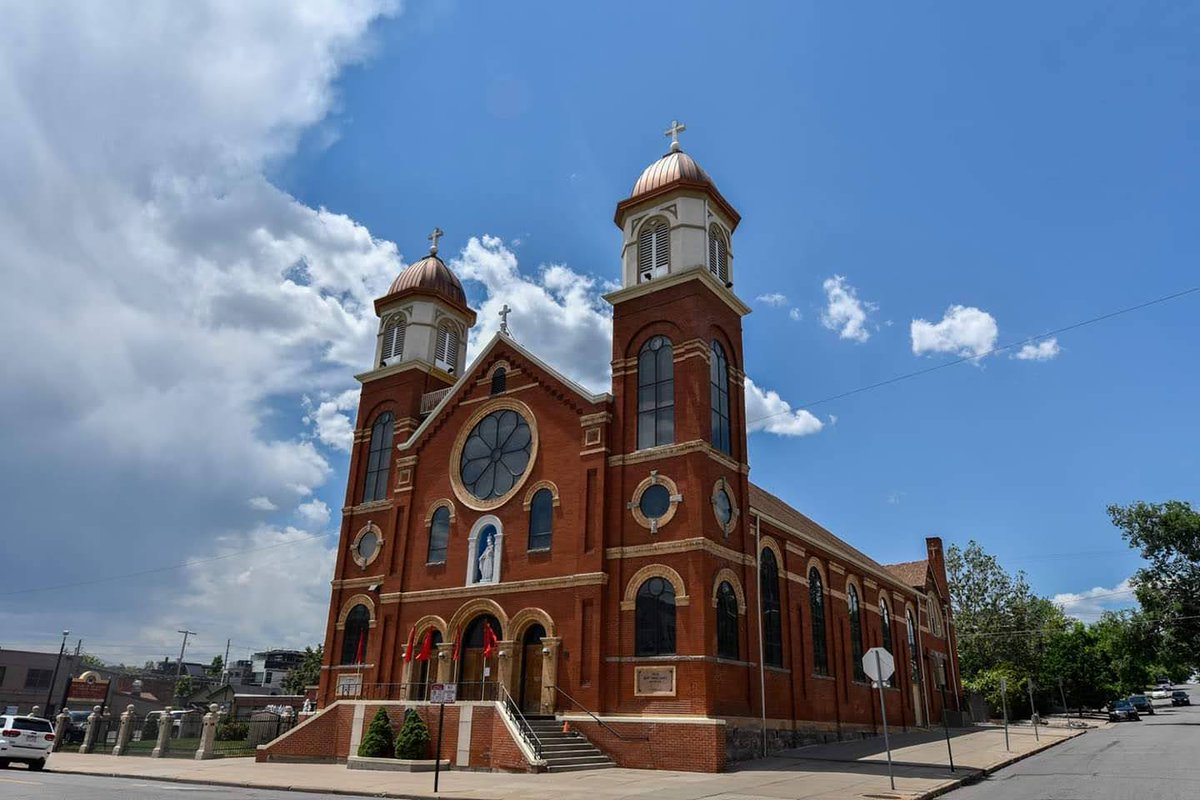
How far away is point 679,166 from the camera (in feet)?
97.4

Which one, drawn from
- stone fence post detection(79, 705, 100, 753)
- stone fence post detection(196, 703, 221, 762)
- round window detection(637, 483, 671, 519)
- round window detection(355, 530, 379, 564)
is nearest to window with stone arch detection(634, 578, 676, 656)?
→ round window detection(637, 483, 671, 519)

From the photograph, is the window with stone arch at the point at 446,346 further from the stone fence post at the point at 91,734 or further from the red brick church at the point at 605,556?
the stone fence post at the point at 91,734

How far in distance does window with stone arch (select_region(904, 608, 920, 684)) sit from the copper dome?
28824 millimetres

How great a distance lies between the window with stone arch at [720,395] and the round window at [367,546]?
14.8m

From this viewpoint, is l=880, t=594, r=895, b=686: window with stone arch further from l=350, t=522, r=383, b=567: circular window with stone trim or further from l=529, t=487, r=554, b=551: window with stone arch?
l=350, t=522, r=383, b=567: circular window with stone trim

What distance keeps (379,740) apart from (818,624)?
17.6 metres

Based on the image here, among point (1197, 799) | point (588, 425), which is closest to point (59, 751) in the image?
point (588, 425)

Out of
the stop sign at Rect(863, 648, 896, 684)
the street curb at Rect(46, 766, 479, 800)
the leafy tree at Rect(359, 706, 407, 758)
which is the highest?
the stop sign at Rect(863, 648, 896, 684)

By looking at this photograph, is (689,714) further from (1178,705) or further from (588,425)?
(1178,705)

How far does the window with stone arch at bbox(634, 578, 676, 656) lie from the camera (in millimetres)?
24047

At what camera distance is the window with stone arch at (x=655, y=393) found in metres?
26.6

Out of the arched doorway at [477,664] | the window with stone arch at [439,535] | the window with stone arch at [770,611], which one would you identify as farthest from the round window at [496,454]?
the window with stone arch at [770,611]

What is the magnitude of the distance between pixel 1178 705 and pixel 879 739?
81055 mm

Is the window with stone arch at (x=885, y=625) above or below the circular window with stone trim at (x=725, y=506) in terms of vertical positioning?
below
